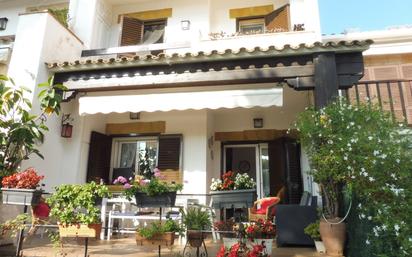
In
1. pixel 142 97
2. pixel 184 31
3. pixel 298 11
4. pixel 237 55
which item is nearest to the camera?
pixel 237 55

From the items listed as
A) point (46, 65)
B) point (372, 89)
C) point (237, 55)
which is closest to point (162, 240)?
point (237, 55)

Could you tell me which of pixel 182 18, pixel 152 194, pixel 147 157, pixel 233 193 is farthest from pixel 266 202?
pixel 182 18

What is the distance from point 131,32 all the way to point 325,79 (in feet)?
21.5

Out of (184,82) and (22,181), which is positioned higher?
(184,82)

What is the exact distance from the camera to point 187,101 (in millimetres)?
6441

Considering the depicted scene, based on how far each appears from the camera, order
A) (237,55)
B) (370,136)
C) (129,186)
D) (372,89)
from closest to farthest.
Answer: (370,136)
(129,186)
(237,55)
(372,89)

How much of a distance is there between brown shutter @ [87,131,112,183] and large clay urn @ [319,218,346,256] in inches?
227

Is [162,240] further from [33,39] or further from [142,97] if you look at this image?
[33,39]

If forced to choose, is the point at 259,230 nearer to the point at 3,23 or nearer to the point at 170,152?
the point at 170,152

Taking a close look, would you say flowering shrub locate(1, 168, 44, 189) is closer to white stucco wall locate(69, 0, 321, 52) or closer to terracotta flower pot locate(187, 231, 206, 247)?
terracotta flower pot locate(187, 231, 206, 247)

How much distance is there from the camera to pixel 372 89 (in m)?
8.14

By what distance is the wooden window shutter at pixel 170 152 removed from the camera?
27.4ft

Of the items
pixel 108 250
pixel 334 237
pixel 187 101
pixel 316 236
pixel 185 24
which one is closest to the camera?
pixel 334 237

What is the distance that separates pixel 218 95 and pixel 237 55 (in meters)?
0.88
